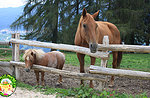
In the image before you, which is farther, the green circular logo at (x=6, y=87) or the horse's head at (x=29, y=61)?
the horse's head at (x=29, y=61)

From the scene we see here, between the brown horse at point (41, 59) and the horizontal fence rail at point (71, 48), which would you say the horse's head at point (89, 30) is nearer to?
the horizontal fence rail at point (71, 48)

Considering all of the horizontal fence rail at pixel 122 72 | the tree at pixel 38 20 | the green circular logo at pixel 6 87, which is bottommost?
the green circular logo at pixel 6 87

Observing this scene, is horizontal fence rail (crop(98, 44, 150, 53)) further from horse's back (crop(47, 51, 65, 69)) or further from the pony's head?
the pony's head

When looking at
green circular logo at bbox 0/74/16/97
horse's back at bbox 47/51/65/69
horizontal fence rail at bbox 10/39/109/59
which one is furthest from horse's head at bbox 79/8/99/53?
green circular logo at bbox 0/74/16/97

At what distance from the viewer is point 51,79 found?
5535 millimetres

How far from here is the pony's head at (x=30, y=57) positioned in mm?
4270

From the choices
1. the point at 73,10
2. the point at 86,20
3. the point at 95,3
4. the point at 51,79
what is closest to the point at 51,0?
the point at 73,10

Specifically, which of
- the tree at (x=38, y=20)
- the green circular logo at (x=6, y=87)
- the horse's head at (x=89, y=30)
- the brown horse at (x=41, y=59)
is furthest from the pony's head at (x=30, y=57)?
the tree at (x=38, y=20)

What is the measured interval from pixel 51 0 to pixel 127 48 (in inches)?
532

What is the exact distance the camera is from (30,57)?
4.31 meters

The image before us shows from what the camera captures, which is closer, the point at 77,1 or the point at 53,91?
the point at 53,91

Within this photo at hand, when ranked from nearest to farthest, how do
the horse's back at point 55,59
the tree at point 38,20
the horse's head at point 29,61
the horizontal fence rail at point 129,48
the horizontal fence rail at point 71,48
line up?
the horizontal fence rail at point 129,48
the horizontal fence rail at point 71,48
the horse's head at point 29,61
the horse's back at point 55,59
the tree at point 38,20

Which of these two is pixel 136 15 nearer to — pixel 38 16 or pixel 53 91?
pixel 38 16

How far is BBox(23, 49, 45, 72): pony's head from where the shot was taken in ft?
14.0
